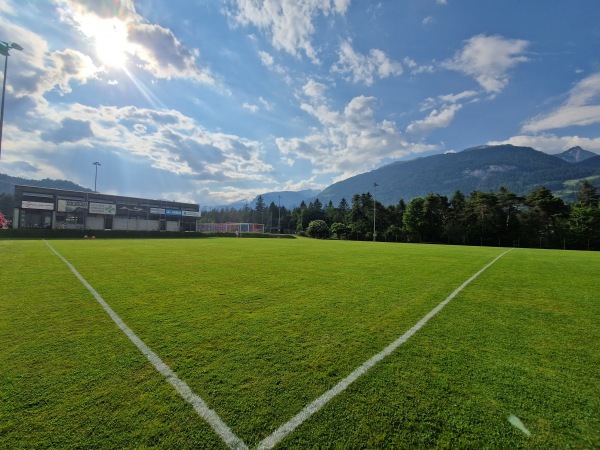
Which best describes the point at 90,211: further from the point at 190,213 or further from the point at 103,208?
the point at 190,213

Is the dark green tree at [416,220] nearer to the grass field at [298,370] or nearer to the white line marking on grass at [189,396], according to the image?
the grass field at [298,370]

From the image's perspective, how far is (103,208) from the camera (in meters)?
66.5

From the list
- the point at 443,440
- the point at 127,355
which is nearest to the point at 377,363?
the point at 443,440

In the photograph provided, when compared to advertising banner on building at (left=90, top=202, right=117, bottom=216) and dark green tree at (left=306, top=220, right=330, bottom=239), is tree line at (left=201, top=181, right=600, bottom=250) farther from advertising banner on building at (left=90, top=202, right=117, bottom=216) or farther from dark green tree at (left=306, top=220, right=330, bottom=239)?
advertising banner on building at (left=90, top=202, right=117, bottom=216)

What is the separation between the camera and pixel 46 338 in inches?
175

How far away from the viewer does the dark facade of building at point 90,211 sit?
58.3 meters

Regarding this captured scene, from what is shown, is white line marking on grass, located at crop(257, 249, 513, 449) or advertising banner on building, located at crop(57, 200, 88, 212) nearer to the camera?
white line marking on grass, located at crop(257, 249, 513, 449)

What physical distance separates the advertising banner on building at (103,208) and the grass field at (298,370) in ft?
232

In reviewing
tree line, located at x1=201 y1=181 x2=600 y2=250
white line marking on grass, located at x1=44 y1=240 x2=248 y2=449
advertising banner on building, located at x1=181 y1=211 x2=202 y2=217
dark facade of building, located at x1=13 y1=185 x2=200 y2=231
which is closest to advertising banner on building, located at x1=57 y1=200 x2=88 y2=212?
dark facade of building, located at x1=13 y1=185 x2=200 y2=231

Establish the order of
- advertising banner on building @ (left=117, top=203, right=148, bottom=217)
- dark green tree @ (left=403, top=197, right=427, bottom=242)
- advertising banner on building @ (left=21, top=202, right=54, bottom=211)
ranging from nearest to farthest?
1. advertising banner on building @ (left=21, top=202, right=54, bottom=211)
2. dark green tree @ (left=403, top=197, right=427, bottom=242)
3. advertising banner on building @ (left=117, top=203, right=148, bottom=217)

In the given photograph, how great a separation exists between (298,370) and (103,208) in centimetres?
7811

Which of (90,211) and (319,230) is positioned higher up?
(90,211)

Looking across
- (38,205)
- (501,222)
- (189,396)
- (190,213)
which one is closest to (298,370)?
(189,396)

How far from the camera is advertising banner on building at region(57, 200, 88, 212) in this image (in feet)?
202
